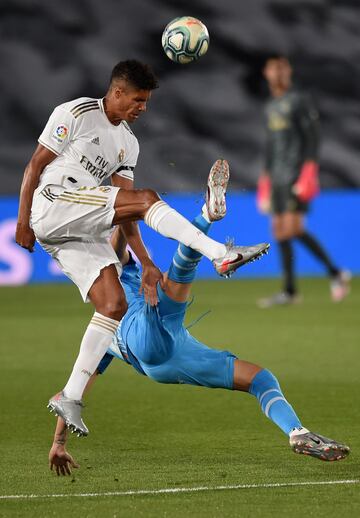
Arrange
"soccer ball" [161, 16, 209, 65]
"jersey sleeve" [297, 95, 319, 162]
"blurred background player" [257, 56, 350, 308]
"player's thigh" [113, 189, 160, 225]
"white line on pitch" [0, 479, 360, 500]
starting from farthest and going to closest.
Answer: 1. "jersey sleeve" [297, 95, 319, 162]
2. "blurred background player" [257, 56, 350, 308]
3. "soccer ball" [161, 16, 209, 65]
4. "player's thigh" [113, 189, 160, 225]
5. "white line on pitch" [0, 479, 360, 500]

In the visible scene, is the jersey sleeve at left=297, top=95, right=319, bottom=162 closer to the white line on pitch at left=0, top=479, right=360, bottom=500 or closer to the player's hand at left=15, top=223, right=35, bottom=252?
the player's hand at left=15, top=223, right=35, bottom=252

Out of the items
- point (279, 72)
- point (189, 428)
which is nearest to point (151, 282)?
point (189, 428)

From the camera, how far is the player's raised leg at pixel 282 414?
17.2 ft

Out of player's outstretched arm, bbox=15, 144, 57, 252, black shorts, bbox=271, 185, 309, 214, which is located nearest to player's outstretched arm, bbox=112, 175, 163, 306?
player's outstretched arm, bbox=15, 144, 57, 252

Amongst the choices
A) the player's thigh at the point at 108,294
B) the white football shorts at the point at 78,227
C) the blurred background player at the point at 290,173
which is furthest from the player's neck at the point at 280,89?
the player's thigh at the point at 108,294

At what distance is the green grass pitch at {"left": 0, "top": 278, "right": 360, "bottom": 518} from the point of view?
4910 mm

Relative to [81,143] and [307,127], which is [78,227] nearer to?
[81,143]

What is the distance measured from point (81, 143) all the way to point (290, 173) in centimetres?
842

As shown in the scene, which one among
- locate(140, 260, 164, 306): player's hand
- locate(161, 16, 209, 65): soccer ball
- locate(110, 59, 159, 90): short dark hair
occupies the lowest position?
locate(140, 260, 164, 306): player's hand

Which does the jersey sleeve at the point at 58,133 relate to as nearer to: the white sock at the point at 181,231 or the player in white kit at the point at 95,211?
the player in white kit at the point at 95,211

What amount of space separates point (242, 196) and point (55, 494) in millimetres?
12516

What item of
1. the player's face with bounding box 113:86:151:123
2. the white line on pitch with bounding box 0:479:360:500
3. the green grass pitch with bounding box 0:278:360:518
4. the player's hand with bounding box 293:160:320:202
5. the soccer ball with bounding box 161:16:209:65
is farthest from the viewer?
the player's hand with bounding box 293:160:320:202

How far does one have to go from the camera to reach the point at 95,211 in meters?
5.84

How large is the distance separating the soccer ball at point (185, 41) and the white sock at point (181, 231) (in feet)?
4.25
